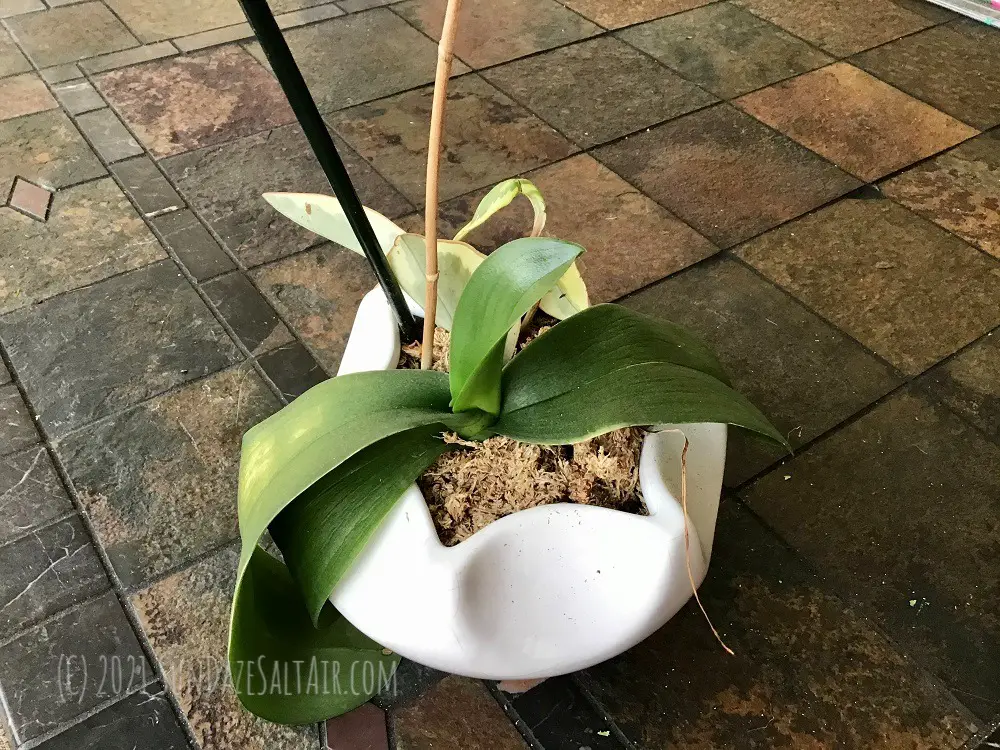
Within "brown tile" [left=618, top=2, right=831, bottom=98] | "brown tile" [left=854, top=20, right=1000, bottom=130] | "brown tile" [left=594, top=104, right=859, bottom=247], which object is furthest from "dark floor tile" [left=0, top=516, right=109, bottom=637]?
"brown tile" [left=854, top=20, right=1000, bottom=130]

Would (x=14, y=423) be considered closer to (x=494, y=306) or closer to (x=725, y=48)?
(x=494, y=306)

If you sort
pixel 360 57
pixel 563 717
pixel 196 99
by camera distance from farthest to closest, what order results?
1. pixel 360 57
2. pixel 196 99
3. pixel 563 717

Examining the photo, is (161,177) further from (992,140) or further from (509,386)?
(992,140)

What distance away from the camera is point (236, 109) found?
182 cm

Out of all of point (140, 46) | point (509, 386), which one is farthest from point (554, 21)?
point (509, 386)

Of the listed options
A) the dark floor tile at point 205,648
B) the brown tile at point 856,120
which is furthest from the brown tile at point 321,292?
the brown tile at point 856,120

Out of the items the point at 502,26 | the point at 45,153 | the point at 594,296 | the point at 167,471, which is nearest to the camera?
the point at 167,471

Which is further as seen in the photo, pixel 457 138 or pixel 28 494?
pixel 457 138

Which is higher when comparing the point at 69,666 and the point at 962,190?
the point at 962,190

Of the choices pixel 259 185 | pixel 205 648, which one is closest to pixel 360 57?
pixel 259 185

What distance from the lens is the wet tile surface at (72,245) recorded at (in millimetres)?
1407

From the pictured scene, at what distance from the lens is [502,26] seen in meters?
2.10

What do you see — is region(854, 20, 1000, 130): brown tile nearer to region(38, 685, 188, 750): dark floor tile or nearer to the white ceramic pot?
the white ceramic pot

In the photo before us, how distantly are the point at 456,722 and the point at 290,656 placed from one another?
235mm
